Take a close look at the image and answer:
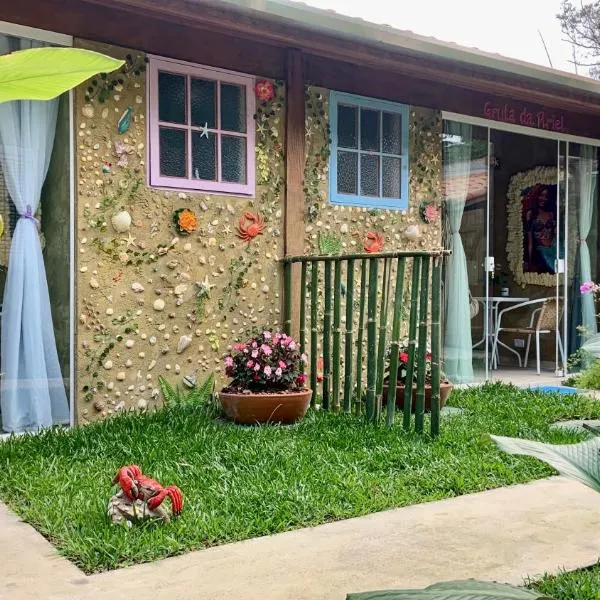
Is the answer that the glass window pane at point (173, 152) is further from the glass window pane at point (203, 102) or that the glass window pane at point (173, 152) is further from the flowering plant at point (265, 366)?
the flowering plant at point (265, 366)


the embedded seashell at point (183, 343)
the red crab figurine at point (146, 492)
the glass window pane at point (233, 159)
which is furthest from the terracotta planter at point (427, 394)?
the red crab figurine at point (146, 492)

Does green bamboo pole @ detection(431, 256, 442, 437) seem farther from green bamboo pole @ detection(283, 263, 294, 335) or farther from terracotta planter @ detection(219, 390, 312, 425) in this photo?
green bamboo pole @ detection(283, 263, 294, 335)

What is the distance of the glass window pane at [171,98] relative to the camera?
4816 millimetres

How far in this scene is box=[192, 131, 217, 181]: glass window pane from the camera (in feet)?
16.3

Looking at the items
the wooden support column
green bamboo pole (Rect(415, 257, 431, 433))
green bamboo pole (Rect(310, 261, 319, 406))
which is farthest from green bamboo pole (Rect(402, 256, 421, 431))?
the wooden support column

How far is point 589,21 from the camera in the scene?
2142 centimetres

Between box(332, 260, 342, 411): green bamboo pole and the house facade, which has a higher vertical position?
the house facade

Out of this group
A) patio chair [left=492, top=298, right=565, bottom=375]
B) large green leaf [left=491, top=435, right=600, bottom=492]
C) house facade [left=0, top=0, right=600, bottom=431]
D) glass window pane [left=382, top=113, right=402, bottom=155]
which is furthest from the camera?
patio chair [left=492, top=298, right=565, bottom=375]

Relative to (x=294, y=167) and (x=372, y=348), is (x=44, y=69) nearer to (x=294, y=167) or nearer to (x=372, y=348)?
(x=372, y=348)

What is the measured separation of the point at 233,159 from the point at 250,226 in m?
0.47

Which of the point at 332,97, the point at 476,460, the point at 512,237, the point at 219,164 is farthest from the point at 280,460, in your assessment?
the point at 512,237

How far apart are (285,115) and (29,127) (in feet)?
5.90

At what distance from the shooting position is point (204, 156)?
5.02 meters

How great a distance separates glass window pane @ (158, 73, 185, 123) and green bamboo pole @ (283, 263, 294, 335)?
4.09 feet
